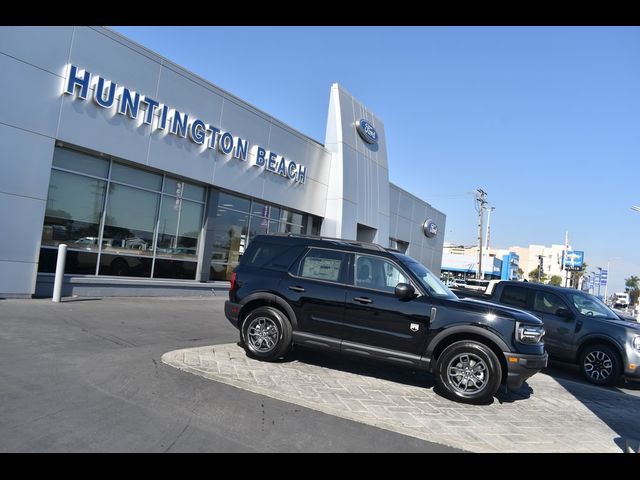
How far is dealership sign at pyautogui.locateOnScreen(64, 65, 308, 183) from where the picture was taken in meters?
10.9

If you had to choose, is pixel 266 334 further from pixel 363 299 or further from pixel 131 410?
pixel 131 410

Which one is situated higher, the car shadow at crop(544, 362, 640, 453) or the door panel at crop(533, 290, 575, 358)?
the door panel at crop(533, 290, 575, 358)

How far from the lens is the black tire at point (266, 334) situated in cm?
664

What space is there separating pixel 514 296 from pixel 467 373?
4.59 m

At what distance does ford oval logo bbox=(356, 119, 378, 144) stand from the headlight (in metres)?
16.8

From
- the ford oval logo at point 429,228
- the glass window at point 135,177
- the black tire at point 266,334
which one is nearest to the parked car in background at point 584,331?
the black tire at point 266,334

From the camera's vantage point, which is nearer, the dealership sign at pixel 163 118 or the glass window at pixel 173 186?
the dealership sign at pixel 163 118

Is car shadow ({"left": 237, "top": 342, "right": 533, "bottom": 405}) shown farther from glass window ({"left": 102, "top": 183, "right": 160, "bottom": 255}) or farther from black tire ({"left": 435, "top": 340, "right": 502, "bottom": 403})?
glass window ({"left": 102, "top": 183, "right": 160, "bottom": 255})

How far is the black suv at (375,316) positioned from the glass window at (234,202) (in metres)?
8.93

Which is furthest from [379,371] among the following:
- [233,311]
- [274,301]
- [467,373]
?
[233,311]

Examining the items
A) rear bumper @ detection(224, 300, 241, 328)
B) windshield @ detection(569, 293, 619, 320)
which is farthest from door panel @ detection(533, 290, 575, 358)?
rear bumper @ detection(224, 300, 241, 328)

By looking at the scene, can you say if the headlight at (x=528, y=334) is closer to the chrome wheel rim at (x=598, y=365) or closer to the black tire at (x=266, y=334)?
the black tire at (x=266, y=334)

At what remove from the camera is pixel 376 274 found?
21.3 ft

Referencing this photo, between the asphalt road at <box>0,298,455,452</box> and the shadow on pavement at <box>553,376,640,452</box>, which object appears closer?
the asphalt road at <box>0,298,455,452</box>
